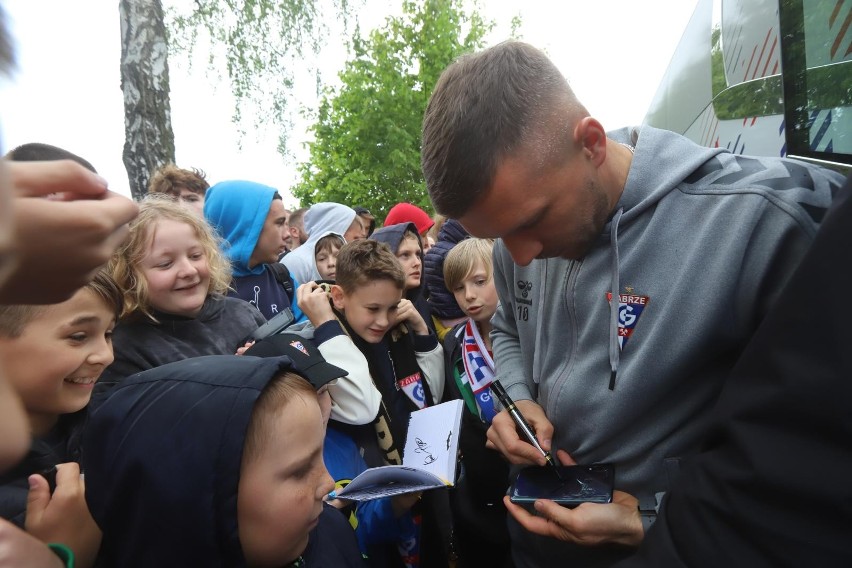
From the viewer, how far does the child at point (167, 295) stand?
87.9 inches

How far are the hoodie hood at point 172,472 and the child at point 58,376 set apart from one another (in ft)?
0.71

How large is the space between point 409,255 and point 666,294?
3094mm

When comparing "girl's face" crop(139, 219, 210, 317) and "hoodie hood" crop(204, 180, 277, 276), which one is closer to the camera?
"girl's face" crop(139, 219, 210, 317)

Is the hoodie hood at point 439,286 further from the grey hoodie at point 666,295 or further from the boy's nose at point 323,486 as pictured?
the boy's nose at point 323,486

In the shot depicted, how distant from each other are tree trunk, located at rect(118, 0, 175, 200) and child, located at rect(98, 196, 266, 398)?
3275 millimetres

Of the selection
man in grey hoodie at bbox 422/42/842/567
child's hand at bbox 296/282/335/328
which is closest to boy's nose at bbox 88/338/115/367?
child's hand at bbox 296/282/335/328

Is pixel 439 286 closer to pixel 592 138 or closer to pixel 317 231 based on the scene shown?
pixel 317 231

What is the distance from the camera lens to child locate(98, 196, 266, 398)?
2.23m

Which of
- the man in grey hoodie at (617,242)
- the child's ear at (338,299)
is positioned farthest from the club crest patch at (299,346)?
the man in grey hoodie at (617,242)

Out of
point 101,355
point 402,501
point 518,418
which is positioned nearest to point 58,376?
point 101,355

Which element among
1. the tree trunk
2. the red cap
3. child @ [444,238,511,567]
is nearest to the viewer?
child @ [444,238,511,567]

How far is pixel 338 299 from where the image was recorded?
118 inches

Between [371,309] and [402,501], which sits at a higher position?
[371,309]

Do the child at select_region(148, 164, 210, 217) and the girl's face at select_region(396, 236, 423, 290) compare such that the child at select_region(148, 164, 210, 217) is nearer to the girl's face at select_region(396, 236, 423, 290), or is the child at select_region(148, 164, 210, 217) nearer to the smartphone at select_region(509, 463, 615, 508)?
the girl's face at select_region(396, 236, 423, 290)
